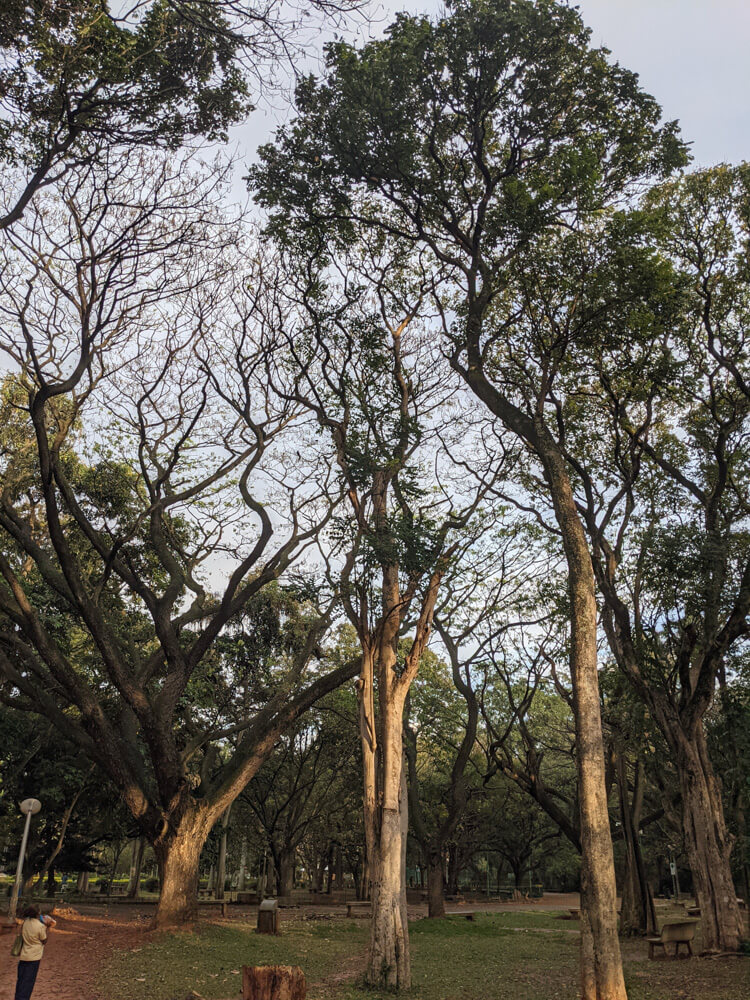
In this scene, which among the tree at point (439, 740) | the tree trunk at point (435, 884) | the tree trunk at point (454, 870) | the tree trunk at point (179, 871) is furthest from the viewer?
the tree trunk at point (454, 870)

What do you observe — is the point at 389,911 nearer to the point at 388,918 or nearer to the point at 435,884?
the point at 388,918

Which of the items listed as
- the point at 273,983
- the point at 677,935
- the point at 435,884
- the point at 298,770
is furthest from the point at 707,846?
the point at 298,770

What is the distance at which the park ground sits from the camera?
9.21 m

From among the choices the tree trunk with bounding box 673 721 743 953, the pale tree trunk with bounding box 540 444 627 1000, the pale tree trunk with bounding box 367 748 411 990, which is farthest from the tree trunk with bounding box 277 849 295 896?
the pale tree trunk with bounding box 540 444 627 1000

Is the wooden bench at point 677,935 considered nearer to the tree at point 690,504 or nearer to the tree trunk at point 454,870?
the tree at point 690,504

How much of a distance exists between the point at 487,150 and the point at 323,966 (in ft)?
43.3

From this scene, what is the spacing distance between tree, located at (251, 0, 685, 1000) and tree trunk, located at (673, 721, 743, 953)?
6.29m

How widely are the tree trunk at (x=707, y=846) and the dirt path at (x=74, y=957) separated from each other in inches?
390

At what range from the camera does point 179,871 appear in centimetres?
1348

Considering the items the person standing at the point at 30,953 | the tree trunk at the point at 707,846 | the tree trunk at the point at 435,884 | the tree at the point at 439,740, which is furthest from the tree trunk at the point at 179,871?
the tree trunk at the point at 707,846

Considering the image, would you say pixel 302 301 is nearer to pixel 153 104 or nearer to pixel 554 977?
pixel 153 104

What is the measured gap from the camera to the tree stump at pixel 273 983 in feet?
20.9

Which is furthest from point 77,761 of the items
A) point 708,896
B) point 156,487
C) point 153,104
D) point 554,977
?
point 153,104

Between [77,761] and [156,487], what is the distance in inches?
374
